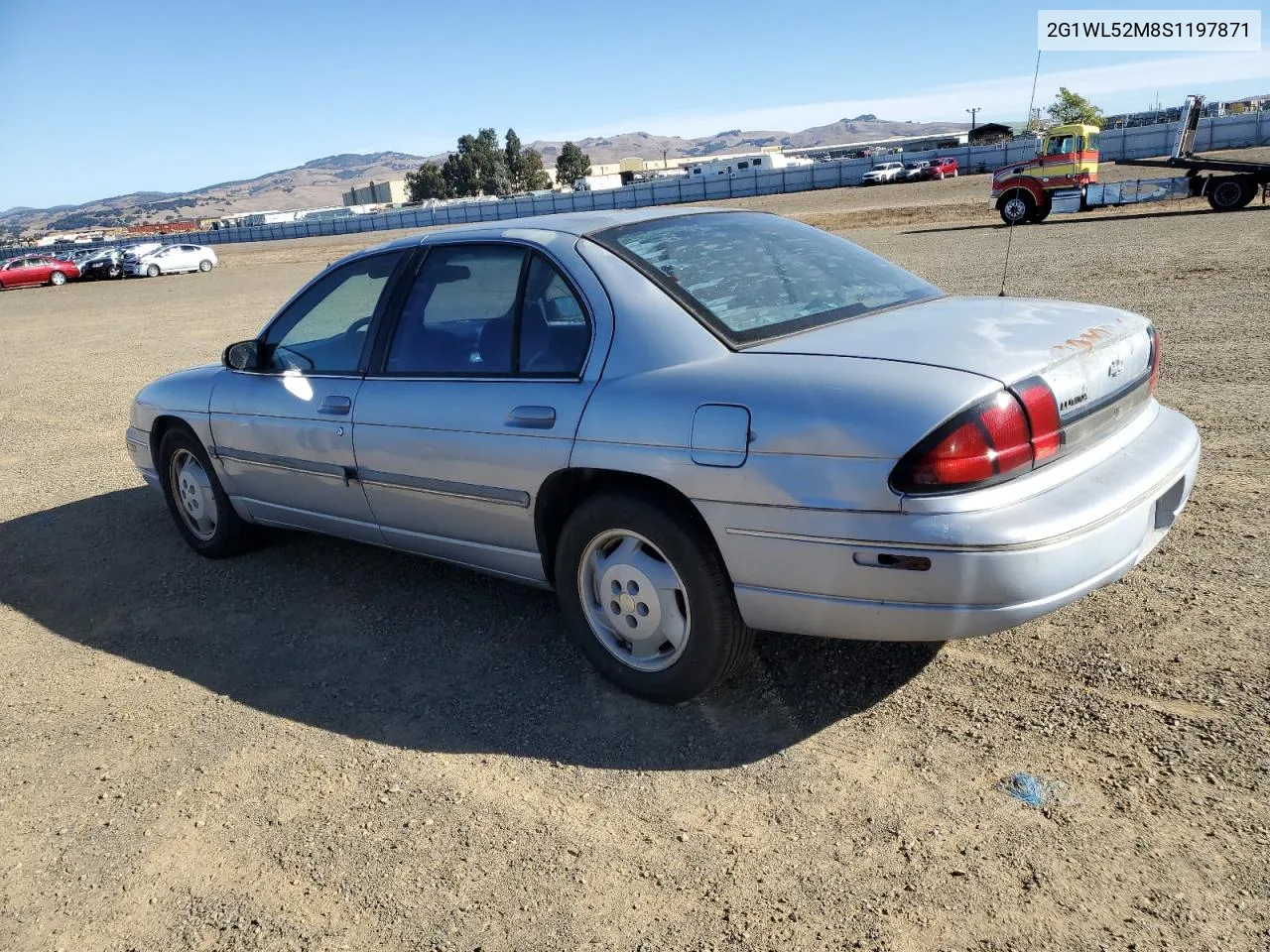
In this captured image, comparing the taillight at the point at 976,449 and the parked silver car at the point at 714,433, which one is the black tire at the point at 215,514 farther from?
the taillight at the point at 976,449

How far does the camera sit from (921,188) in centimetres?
4662

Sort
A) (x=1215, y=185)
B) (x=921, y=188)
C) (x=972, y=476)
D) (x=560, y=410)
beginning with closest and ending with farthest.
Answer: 1. (x=972, y=476)
2. (x=560, y=410)
3. (x=1215, y=185)
4. (x=921, y=188)

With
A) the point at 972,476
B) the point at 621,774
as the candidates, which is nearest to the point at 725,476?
the point at 972,476

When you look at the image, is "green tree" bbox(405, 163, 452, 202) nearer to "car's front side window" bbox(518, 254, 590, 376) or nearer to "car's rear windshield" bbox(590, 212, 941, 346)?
"car's rear windshield" bbox(590, 212, 941, 346)

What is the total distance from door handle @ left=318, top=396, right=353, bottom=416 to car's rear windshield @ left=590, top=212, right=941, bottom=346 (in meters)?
1.32

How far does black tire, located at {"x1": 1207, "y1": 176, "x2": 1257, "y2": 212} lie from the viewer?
21422 mm

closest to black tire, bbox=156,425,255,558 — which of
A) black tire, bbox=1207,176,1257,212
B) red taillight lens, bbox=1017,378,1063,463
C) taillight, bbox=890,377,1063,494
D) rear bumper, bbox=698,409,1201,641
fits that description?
rear bumper, bbox=698,409,1201,641

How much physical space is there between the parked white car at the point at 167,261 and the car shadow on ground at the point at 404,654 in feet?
125

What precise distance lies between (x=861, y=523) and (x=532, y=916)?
1.33 metres

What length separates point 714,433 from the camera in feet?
9.64

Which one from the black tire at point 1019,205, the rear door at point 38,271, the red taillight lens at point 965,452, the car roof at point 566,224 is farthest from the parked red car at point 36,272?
the red taillight lens at point 965,452

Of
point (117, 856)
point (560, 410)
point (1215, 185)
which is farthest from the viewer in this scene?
point (1215, 185)

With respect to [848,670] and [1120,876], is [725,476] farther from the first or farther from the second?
[1120,876]

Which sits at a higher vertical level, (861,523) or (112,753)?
(861,523)
